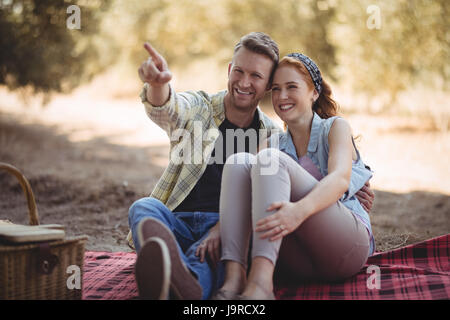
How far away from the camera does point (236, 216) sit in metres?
1.92

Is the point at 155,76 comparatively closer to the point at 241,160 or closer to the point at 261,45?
the point at 241,160

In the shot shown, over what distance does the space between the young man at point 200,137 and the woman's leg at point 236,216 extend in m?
0.12

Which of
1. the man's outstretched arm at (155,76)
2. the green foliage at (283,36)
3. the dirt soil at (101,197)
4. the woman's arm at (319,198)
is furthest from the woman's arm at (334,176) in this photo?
the green foliage at (283,36)

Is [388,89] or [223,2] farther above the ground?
[223,2]

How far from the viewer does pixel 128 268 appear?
2.49 metres

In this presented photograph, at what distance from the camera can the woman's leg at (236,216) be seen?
1869mm

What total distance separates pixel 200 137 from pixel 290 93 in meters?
0.56

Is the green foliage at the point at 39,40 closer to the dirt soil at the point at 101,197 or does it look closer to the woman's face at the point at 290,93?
the dirt soil at the point at 101,197

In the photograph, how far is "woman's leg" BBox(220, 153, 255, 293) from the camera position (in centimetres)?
187

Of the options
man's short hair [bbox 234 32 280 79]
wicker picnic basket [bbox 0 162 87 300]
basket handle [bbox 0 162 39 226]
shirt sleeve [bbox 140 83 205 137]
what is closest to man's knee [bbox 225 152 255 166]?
shirt sleeve [bbox 140 83 205 137]

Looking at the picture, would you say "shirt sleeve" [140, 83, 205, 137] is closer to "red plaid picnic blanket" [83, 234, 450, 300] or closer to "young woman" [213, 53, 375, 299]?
"young woman" [213, 53, 375, 299]

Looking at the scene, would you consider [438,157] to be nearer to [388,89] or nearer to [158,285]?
[388,89]

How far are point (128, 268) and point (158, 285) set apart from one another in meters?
0.93

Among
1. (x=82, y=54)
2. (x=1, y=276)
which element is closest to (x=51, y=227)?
(x=1, y=276)
